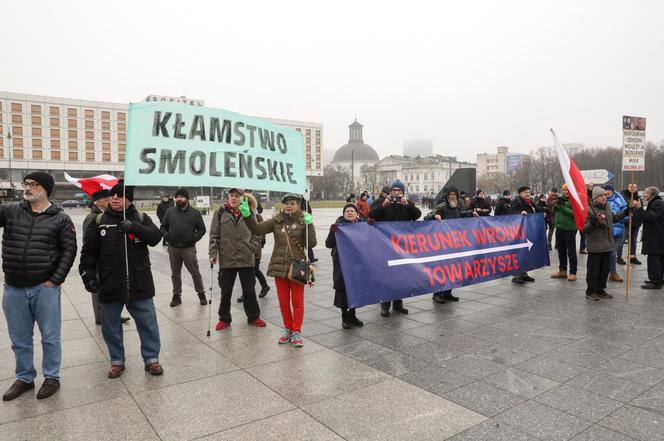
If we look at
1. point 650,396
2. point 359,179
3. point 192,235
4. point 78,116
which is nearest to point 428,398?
point 650,396

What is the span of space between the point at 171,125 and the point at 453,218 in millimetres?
5023

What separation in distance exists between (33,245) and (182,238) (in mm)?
3656

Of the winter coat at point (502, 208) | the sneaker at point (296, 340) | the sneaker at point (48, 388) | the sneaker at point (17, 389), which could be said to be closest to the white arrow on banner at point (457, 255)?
the winter coat at point (502, 208)

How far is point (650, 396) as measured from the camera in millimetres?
3990

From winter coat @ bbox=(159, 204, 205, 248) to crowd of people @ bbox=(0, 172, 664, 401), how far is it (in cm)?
2

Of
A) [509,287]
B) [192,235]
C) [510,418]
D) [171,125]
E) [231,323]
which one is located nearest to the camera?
[510,418]

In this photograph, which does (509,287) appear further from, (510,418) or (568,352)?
(510,418)

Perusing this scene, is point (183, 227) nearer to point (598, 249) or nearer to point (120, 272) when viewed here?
point (120, 272)

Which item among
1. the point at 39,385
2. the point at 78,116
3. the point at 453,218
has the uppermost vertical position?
the point at 78,116

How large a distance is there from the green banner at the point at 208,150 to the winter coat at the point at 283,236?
0.40 m

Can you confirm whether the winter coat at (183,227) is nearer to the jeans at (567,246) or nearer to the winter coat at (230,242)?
the winter coat at (230,242)

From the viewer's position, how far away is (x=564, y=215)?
9.61 meters

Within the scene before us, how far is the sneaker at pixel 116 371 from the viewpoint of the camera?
4.55 meters

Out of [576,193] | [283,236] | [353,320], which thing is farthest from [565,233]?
[283,236]
